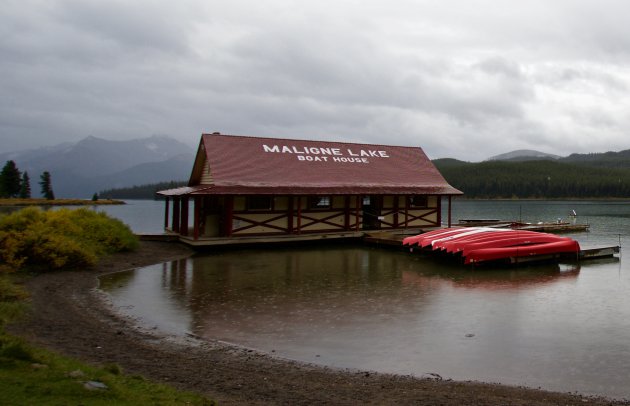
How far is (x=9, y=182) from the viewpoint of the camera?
236 ft

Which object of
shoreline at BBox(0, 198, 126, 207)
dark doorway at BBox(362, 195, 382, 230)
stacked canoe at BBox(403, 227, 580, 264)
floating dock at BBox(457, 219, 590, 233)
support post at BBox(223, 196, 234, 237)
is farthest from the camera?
shoreline at BBox(0, 198, 126, 207)

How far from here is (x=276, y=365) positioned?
762 centimetres

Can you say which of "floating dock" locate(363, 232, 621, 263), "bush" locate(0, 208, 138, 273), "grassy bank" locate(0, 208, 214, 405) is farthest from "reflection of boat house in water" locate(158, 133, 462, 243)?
"grassy bank" locate(0, 208, 214, 405)

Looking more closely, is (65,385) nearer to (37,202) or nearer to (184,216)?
(184,216)

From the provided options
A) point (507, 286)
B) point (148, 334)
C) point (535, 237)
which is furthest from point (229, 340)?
point (535, 237)

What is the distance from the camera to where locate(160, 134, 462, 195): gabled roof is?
24.0 m

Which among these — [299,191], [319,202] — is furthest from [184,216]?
[319,202]

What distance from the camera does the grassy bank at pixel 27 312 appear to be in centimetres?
498

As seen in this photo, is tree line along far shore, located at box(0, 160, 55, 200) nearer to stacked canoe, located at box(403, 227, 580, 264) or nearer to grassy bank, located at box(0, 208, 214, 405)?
grassy bank, located at box(0, 208, 214, 405)

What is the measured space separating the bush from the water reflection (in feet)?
4.96

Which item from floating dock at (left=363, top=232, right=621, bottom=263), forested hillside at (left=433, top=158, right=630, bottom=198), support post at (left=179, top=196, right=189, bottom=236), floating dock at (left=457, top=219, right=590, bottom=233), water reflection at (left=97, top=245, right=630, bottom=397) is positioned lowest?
water reflection at (left=97, top=245, right=630, bottom=397)

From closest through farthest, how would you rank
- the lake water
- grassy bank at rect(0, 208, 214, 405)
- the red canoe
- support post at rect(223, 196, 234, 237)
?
1. grassy bank at rect(0, 208, 214, 405)
2. the lake water
3. the red canoe
4. support post at rect(223, 196, 234, 237)

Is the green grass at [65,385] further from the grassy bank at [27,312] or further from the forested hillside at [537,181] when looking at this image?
the forested hillside at [537,181]

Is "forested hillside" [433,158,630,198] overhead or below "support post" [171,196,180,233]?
overhead
